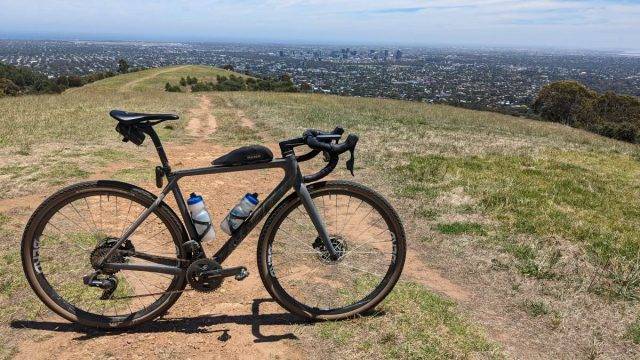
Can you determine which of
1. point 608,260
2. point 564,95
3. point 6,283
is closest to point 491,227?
point 608,260

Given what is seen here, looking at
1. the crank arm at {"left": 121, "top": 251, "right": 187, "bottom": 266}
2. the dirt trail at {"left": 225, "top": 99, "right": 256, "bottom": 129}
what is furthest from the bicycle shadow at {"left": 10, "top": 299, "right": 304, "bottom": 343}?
the dirt trail at {"left": 225, "top": 99, "right": 256, "bottom": 129}

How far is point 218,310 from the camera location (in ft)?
17.7

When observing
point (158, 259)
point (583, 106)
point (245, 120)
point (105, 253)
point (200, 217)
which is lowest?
point (583, 106)

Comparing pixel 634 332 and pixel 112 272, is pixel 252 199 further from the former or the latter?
pixel 634 332

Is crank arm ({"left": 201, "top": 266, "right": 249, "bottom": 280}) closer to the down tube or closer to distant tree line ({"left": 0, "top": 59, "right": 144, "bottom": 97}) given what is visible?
the down tube

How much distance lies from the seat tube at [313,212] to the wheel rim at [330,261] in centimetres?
8

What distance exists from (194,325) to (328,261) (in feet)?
5.54

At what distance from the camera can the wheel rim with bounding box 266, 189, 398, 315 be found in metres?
5.15

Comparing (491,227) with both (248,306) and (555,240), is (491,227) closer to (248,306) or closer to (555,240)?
(555,240)

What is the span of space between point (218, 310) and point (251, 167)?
1.93m

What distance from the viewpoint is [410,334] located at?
498cm

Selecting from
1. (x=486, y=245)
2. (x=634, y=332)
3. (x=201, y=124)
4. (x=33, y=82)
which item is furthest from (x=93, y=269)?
(x=33, y=82)

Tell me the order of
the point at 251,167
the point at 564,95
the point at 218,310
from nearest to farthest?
the point at 251,167 < the point at 218,310 < the point at 564,95

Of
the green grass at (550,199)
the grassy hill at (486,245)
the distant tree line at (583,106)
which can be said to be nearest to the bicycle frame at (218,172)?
the grassy hill at (486,245)
